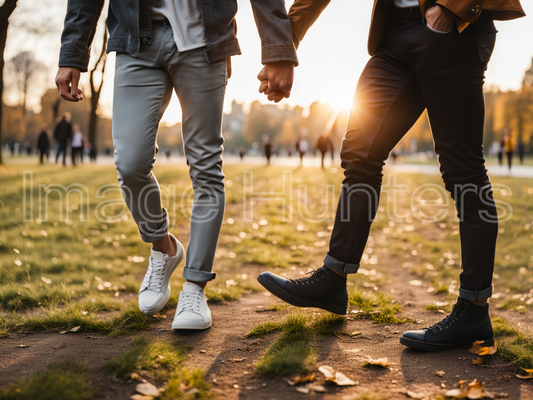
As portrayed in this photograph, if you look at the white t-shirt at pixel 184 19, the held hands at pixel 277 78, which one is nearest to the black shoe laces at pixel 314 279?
the held hands at pixel 277 78

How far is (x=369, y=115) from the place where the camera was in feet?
7.55

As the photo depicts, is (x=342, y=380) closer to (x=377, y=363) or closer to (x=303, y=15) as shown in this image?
(x=377, y=363)

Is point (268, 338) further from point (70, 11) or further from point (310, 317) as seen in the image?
point (70, 11)

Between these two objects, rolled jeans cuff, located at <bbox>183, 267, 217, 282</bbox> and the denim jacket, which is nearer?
the denim jacket

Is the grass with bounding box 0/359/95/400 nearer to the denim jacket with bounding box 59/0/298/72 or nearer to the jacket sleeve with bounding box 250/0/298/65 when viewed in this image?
the denim jacket with bounding box 59/0/298/72

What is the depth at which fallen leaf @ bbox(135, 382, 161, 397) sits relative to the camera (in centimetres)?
155

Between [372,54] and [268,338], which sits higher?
[372,54]

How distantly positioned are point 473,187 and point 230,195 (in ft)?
27.5

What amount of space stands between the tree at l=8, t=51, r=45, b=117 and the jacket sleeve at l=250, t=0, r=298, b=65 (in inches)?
2016

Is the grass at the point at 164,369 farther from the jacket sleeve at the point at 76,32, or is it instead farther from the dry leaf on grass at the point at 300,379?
the jacket sleeve at the point at 76,32

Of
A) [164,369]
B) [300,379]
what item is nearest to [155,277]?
[164,369]

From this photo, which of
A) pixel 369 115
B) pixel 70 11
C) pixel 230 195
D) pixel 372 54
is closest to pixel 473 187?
pixel 369 115

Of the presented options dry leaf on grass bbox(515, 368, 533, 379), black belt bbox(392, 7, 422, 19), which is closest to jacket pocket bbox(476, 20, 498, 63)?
black belt bbox(392, 7, 422, 19)

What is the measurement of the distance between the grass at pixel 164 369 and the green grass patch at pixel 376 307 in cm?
121
